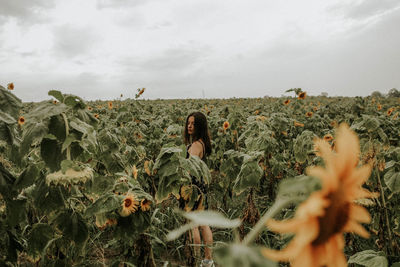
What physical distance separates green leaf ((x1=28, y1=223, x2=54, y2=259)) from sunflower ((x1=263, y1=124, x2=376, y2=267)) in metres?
1.52

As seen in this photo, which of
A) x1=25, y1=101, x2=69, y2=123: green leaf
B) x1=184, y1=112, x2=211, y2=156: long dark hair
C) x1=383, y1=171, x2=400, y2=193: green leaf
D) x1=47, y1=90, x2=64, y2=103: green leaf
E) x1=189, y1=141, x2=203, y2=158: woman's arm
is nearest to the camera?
x1=25, y1=101, x2=69, y2=123: green leaf

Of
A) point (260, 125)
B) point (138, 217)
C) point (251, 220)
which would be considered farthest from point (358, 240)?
point (138, 217)

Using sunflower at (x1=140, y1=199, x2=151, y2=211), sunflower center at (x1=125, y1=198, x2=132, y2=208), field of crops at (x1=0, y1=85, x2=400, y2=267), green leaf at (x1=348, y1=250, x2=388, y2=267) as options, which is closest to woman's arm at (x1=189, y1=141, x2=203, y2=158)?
field of crops at (x1=0, y1=85, x2=400, y2=267)

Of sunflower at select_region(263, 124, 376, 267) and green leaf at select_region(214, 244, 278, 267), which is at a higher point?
sunflower at select_region(263, 124, 376, 267)

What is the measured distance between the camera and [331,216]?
1.19ft

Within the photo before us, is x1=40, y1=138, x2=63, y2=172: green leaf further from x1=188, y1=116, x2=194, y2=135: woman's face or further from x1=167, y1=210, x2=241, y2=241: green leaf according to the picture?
x1=188, y1=116, x2=194, y2=135: woman's face

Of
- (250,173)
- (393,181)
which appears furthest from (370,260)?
(250,173)

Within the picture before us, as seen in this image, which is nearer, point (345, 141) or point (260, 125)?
point (345, 141)

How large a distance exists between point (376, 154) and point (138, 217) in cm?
157

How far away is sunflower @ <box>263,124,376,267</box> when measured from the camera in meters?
0.34

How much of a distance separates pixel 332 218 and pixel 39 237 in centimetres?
160

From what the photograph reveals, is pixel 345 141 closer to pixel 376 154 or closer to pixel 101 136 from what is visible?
pixel 101 136

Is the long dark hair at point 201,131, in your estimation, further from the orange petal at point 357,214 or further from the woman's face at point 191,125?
the orange petal at point 357,214

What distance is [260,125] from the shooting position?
290 cm
